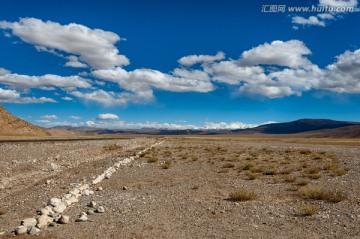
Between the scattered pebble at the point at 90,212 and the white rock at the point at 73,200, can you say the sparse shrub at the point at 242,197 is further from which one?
the white rock at the point at 73,200

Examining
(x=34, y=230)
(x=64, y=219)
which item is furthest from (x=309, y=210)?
(x=34, y=230)

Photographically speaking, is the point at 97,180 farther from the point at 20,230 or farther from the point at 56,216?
the point at 20,230

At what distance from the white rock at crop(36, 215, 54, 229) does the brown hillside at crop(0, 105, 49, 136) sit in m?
120

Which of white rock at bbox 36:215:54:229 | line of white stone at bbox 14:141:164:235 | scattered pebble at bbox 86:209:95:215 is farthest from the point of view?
scattered pebble at bbox 86:209:95:215

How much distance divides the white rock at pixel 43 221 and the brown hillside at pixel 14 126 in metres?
120

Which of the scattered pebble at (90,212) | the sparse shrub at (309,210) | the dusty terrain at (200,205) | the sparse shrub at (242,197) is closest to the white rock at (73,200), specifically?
the dusty terrain at (200,205)

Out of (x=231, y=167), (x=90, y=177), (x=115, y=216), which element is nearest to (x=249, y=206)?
(x=115, y=216)

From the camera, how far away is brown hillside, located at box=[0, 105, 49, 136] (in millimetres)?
124125

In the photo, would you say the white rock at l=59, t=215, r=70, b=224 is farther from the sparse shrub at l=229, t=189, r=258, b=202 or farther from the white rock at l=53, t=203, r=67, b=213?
the sparse shrub at l=229, t=189, r=258, b=202

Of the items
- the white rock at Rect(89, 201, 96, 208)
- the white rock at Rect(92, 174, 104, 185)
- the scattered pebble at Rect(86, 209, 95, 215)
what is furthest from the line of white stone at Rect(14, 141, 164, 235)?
the white rock at Rect(92, 174, 104, 185)

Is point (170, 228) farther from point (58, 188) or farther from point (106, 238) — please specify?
point (58, 188)

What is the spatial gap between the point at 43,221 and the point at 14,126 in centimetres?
13036

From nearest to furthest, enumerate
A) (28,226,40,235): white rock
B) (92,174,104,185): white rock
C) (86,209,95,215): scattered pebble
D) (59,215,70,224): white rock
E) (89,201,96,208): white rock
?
(28,226,40,235): white rock, (59,215,70,224): white rock, (86,209,95,215): scattered pebble, (89,201,96,208): white rock, (92,174,104,185): white rock

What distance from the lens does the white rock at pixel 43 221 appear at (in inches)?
411
